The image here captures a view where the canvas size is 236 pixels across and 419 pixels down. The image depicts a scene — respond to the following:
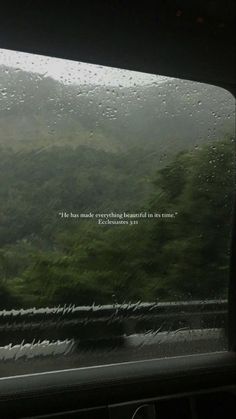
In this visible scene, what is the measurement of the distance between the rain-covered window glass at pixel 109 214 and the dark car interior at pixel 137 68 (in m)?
0.06

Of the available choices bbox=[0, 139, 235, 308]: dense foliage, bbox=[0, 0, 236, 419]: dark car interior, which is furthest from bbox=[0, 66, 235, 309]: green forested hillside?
bbox=[0, 0, 236, 419]: dark car interior

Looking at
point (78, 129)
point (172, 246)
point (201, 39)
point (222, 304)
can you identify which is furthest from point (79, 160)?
point (222, 304)

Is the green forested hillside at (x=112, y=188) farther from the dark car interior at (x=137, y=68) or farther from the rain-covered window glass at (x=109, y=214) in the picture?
the dark car interior at (x=137, y=68)

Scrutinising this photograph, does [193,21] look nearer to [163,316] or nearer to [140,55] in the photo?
[140,55]

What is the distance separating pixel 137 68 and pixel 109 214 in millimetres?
788

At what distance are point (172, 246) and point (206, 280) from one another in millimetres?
353

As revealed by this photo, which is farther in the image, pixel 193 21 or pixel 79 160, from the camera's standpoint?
pixel 193 21

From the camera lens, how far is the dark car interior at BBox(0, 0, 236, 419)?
3.27 m

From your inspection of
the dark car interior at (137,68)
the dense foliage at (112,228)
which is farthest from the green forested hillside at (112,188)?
the dark car interior at (137,68)

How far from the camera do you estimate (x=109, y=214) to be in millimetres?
3549

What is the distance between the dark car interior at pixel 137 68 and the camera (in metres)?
3.27

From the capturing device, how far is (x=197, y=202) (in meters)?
3.95

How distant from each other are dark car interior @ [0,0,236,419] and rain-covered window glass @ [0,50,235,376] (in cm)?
6

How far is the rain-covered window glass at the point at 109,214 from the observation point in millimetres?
3264
